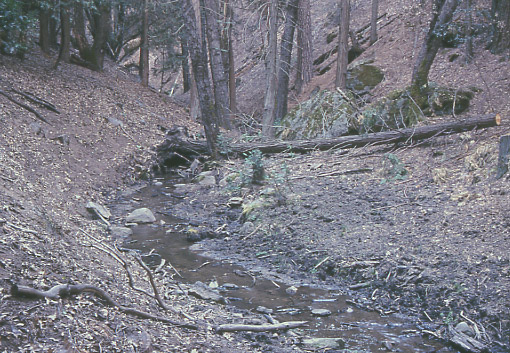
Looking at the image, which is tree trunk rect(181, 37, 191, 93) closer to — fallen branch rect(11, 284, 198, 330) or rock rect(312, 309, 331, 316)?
rock rect(312, 309, 331, 316)

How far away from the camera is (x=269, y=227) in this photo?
308 inches

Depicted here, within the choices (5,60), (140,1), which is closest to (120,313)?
(5,60)

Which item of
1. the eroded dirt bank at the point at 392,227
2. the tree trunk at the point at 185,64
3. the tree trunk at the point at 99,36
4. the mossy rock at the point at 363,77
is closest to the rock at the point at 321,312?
the eroded dirt bank at the point at 392,227

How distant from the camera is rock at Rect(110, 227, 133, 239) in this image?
26.0 ft

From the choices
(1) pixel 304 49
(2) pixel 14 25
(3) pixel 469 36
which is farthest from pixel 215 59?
(3) pixel 469 36

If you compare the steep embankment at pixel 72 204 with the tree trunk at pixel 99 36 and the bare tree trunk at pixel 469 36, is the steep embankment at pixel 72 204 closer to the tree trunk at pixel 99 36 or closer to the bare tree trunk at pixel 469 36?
the tree trunk at pixel 99 36

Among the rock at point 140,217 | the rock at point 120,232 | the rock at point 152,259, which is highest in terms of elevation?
the rock at point 140,217

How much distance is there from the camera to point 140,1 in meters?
20.0

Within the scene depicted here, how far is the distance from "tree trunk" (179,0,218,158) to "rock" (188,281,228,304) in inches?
272

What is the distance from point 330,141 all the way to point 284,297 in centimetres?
596

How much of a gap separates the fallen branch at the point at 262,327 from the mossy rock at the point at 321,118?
302 inches

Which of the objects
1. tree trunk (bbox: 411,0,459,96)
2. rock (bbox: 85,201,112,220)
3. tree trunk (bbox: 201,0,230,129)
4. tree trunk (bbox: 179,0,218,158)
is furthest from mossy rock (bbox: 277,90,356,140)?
rock (bbox: 85,201,112,220)

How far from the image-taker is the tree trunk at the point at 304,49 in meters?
20.6

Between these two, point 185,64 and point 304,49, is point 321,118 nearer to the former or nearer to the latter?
point 304,49
